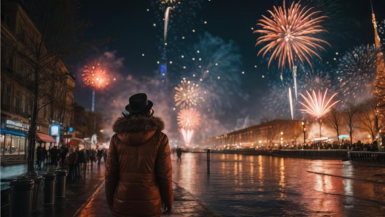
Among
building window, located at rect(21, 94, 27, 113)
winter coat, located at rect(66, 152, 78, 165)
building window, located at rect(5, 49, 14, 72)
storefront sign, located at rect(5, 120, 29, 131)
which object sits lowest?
winter coat, located at rect(66, 152, 78, 165)

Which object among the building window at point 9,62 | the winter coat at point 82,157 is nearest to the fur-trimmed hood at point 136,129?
the winter coat at point 82,157

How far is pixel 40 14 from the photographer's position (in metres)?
12.8

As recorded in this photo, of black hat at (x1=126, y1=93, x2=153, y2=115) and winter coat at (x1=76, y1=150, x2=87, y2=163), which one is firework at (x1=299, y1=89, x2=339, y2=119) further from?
black hat at (x1=126, y1=93, x2=153, y2=115)

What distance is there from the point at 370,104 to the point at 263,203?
192 ft

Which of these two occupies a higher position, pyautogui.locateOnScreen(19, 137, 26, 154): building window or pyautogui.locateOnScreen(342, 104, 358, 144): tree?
pyautogui.locateOnScreen(342, 104, 358, 144): tree

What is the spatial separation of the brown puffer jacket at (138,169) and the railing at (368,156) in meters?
28.6

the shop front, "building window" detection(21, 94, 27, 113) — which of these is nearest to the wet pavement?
the shop front

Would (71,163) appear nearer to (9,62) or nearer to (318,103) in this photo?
(9,62)

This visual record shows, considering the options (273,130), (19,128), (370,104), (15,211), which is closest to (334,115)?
(370,104)

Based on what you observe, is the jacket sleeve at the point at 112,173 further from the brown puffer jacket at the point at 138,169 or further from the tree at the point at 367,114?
the tree at the point at 367,114

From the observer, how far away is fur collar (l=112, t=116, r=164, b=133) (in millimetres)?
4121

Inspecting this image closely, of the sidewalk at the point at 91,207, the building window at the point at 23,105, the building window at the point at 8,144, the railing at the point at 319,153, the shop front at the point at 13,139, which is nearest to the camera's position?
the sidewalk at the point at 91,207

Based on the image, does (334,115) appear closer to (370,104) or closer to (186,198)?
(370,104)

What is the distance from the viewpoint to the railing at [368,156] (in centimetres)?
2790
